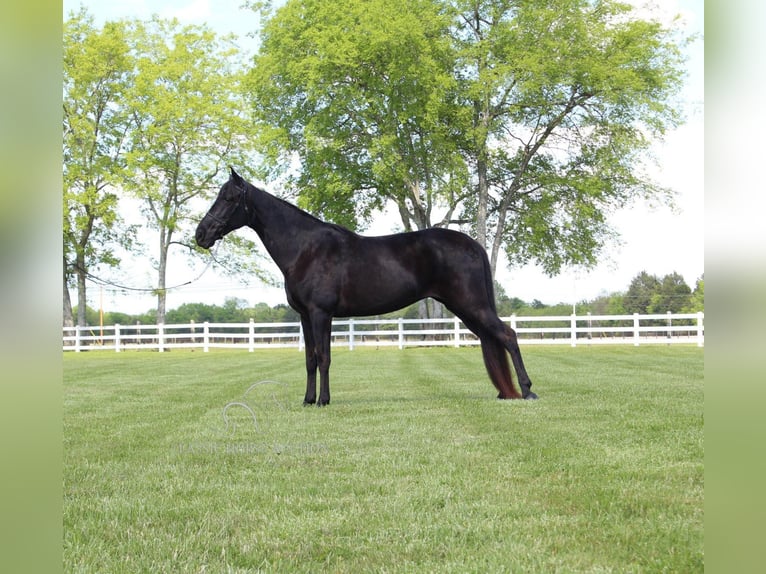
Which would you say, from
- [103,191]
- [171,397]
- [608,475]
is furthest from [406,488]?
[103,191]

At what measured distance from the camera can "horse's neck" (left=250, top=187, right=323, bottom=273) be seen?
28.3ft

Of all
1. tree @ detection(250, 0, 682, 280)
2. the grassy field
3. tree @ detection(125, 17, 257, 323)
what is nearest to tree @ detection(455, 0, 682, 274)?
tree @ detection(250, 0, 682, 280)

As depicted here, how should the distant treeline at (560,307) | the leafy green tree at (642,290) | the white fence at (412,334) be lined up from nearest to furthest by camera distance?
the white fence at (412,334), the distant treeline at (560,307), the leafy green tree at (642,290)

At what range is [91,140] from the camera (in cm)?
3134

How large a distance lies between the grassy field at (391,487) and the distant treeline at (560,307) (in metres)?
39.0

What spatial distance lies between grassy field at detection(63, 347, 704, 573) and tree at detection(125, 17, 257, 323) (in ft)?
80.4

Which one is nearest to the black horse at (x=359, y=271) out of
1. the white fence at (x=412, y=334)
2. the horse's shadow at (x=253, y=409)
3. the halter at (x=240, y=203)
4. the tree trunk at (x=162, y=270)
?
the halter at (x=240, y=203)

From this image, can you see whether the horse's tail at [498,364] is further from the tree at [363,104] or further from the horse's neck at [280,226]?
the tree at [363,104]

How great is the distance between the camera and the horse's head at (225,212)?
343 inches

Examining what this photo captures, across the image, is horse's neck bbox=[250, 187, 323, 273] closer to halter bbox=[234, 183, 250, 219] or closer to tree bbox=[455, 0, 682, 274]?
halter bbox=[234, 183, 250, 219]

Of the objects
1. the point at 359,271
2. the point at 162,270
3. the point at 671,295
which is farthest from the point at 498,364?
the point at 671,295

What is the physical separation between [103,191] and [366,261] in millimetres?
25913

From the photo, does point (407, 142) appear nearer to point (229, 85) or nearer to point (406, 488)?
point (229, 85)

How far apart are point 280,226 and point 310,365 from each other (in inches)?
64.8
